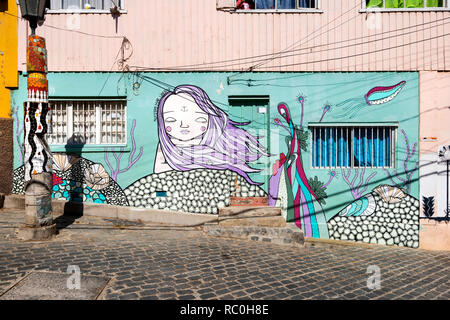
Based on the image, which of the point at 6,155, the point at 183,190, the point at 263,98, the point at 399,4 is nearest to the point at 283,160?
the point at 263,98

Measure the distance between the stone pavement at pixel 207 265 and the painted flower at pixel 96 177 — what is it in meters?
1.16

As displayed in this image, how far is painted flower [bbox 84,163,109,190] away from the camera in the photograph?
25.2 feet

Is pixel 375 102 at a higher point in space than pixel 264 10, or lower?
lower

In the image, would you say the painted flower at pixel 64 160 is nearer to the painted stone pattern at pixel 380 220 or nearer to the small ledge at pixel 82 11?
the small ledge at pixel 82 11

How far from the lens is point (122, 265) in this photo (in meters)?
4.62

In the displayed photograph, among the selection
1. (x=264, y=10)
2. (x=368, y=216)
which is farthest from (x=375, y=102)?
(x=264, y=10)

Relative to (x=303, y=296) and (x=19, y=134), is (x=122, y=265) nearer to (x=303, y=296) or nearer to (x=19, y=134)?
(x=303, y=296)

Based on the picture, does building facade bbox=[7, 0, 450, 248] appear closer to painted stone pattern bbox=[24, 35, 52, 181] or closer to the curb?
the curb

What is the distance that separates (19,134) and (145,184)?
3.44 meters

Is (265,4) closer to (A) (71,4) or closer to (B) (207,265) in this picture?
(A) (71,4)

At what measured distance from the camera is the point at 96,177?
25.3 ft

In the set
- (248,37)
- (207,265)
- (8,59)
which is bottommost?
(207,265)

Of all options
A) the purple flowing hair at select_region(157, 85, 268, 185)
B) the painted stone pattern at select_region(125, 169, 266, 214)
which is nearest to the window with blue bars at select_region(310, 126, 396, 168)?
the purple flowing hair at select_region(157, 85, 268, 185)

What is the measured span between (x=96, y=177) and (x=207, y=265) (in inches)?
169
